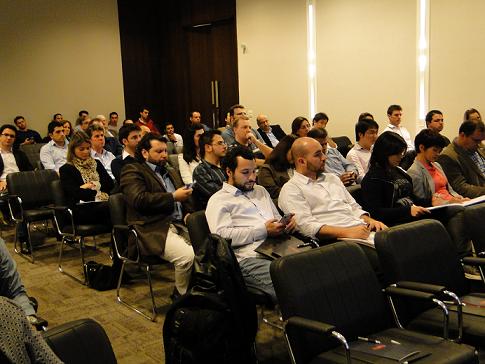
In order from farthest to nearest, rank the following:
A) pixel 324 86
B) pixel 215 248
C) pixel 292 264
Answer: pixel 324 86, pixel 215 248, pixel 292 264

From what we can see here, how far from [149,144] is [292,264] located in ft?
6.96

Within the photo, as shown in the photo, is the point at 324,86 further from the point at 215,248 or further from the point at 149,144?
the point at 215,248

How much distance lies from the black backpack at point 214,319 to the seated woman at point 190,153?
2370 mm

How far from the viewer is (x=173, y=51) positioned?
12867mm

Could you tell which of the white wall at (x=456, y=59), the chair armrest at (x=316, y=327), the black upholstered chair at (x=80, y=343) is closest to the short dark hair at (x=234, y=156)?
the chair armrest at (x=316, y=327)

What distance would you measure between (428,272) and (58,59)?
1075cm

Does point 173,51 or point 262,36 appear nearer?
point 262,36

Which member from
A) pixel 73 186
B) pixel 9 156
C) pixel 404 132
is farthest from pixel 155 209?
pixel 404 132

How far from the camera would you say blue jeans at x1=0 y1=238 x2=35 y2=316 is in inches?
89.6

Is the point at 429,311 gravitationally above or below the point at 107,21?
below

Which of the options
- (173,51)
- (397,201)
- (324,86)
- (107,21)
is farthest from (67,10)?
(397,201)

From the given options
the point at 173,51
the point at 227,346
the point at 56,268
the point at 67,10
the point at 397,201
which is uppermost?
the point at 67,10

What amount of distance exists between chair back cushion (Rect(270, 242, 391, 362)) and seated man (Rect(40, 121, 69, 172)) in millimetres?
4855

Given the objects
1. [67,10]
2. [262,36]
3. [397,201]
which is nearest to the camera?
[397,201]
